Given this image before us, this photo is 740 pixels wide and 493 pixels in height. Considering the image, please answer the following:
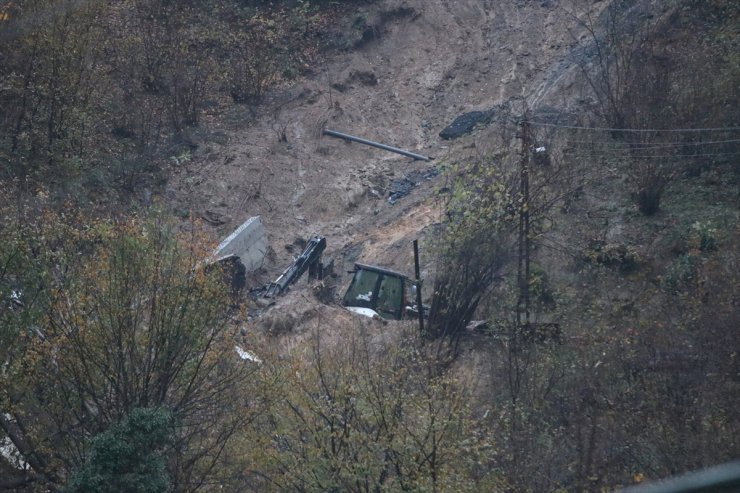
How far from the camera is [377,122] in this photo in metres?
27.4

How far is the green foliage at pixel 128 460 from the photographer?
10234 millimetres

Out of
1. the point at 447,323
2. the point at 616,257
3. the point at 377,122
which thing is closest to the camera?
the point at 447,323

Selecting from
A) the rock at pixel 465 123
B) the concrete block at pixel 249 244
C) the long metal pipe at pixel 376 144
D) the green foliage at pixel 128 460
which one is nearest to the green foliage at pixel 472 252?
the concrete block at pixel 249 244

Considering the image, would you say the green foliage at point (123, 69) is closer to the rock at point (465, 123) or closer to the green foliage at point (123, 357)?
the rock at point (465, 123)

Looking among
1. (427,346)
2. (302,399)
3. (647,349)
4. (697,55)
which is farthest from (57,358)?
(697,55)

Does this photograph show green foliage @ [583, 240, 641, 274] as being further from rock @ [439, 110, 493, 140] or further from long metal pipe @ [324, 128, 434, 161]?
long metal pipe @ [324, 128, 434, 161]

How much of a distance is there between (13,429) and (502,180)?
1114 centimetres

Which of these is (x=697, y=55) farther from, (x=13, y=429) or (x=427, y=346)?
(x=13, y=429)

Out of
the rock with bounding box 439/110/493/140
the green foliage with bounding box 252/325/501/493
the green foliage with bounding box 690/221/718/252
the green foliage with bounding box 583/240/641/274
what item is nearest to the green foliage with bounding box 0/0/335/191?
the rock with bounding box 439/110/493/140

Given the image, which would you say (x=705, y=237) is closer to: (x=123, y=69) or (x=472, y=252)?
(x=472, y=252)

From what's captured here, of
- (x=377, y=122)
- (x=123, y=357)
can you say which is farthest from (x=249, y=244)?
(x=123, y=357)

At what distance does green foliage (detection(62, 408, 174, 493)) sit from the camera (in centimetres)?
1023

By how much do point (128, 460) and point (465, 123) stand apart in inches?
706

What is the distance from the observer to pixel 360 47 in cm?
2980
